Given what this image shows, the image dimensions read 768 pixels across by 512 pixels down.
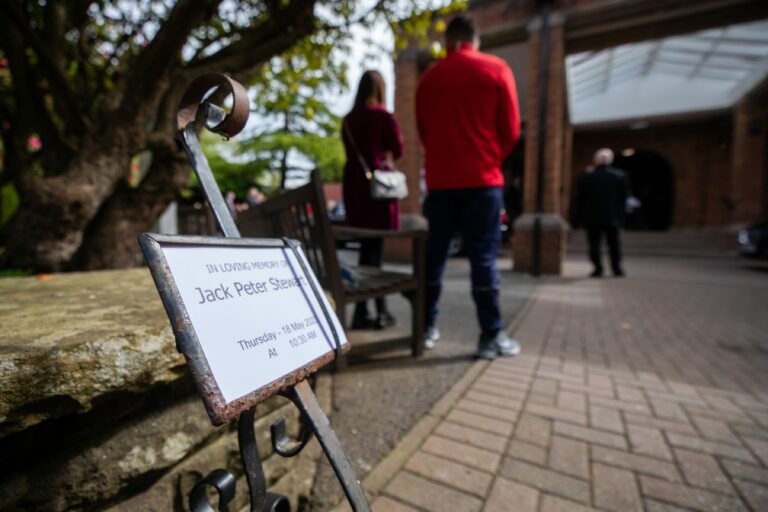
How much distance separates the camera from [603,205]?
629 centimetres

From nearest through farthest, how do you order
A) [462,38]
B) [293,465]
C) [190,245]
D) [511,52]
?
[190,245] → [293,465] → [462,38] → [511,52]

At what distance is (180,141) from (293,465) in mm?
1064

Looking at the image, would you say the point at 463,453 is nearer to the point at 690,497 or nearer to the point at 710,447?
the point at 690,497

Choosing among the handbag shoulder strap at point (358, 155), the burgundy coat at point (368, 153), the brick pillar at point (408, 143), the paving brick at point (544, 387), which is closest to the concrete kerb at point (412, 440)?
the paving brick at point (544, 387)

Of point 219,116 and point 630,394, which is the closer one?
point 219,116

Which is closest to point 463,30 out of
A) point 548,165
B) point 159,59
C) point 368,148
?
point 368,148

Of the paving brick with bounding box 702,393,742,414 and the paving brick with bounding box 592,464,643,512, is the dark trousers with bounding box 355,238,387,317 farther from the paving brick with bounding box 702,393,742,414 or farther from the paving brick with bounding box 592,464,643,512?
the paving brick with bounding box 702,393,742,414

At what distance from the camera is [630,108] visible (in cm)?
1494

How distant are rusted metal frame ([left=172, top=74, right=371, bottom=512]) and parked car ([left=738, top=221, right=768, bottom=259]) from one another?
34.4ft

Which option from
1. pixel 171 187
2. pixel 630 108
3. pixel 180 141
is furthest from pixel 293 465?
pixel 630 108

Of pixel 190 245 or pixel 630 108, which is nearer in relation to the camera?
pixel 190 245

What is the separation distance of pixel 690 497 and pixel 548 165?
20.1 feet

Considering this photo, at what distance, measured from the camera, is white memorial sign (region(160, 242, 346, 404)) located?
24.9 inches

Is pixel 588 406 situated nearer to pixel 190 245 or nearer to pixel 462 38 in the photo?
pixel 190 245
